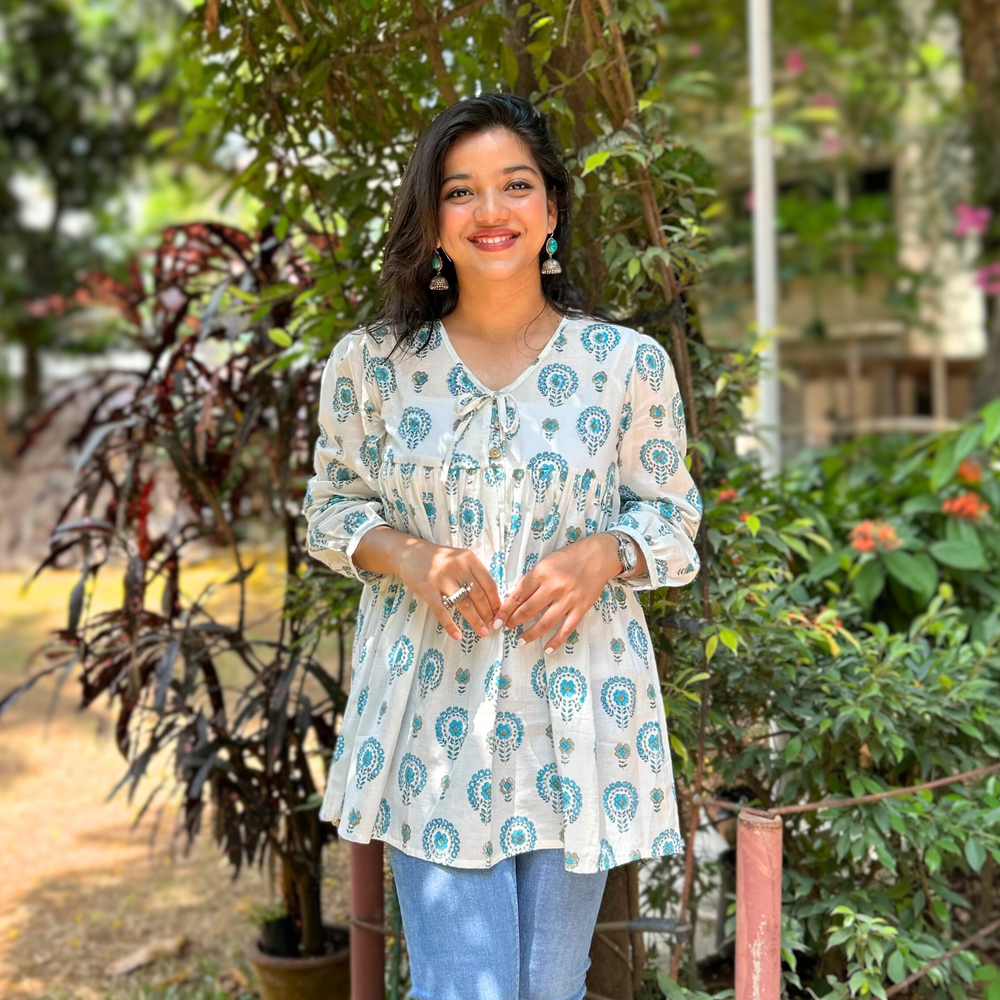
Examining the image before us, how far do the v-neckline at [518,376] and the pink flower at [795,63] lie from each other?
7.92 metres

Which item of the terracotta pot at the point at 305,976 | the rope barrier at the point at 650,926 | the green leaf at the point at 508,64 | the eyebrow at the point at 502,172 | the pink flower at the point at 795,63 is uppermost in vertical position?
the pink flower at the point at 795,63

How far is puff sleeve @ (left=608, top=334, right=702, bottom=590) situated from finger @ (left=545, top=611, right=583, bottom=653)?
14cm

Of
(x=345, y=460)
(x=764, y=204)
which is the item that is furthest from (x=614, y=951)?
(x=764, y=204)

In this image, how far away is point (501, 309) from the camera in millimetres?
1812

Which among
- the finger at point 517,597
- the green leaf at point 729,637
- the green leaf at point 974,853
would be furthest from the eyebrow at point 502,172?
the green leaf at point 974,853

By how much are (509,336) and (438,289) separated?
0.14m

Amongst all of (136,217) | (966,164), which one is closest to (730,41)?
(966,164)

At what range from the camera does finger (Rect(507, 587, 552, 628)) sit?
162cm

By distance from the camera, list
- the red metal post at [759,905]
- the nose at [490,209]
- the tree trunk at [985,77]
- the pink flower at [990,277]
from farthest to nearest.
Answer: the pink flower at [990,277] → the tree trunk at [985,77] → the red metal post at [759,905] → the nose at [490,209]

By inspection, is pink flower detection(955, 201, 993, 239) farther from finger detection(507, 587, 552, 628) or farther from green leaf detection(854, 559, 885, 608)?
finger detection(507, 587, 552, 628)

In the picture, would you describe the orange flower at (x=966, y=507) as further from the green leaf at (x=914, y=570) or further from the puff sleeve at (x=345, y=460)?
the puff sleeve at (x=345, y=460)

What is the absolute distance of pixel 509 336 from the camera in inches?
71.8

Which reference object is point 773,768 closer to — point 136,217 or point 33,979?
point 33,979

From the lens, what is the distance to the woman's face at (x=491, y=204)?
5.69 feet
